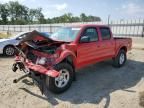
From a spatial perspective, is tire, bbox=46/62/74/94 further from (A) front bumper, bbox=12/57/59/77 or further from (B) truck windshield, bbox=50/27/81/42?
(B) truck windshield, bbox=50/27/81/42

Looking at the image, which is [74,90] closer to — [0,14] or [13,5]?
[0,14]

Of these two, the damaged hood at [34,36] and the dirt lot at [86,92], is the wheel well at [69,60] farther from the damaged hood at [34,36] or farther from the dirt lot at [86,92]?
the damaged hood at [34,36]

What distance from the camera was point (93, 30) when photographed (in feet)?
23.8

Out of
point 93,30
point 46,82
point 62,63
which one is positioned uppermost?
point 93,30

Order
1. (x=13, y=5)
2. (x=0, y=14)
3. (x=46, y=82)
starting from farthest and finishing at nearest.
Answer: (x=13, y=5) → (x=0, y=14) → (x=46, y=82)

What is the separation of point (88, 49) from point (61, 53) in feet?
4.52

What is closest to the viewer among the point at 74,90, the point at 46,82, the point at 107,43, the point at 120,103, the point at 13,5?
the point at 120,103

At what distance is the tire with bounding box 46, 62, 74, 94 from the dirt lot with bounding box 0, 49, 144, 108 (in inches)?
6.3

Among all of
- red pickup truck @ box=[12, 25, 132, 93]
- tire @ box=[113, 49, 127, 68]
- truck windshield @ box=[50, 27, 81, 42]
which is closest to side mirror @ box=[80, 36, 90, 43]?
red pickup truck @ box=[12, 25, 132, 93]

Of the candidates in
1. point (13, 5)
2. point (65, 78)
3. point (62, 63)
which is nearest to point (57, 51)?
point (62, 63)

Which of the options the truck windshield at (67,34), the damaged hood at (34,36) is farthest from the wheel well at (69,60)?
the damaged hood at (34,36)

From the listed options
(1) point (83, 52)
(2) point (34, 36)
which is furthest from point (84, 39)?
(2) point (34, 36)

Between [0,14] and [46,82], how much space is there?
9094cm

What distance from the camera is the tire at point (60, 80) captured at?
18.0 ft
